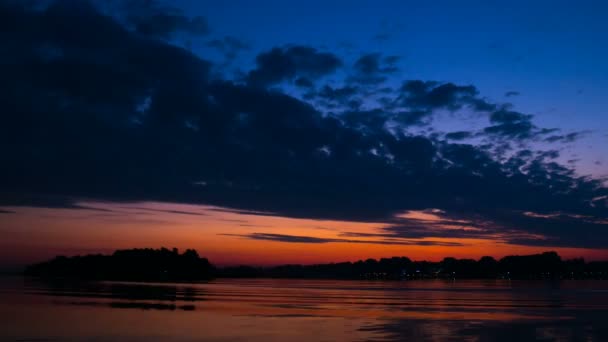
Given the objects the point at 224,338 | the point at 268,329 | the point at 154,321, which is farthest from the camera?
the point at 154,321

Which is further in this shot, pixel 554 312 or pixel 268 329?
pixel 554 312

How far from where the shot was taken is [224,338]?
92.1ft

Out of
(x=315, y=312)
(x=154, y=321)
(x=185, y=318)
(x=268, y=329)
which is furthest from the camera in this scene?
(x=315, y=312)

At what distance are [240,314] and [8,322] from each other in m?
15.2

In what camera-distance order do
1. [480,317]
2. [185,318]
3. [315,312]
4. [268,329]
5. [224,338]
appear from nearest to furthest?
[224,338] → [268,329] → [185,318] → [480,317] → [315,312]

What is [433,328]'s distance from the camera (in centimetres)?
3316

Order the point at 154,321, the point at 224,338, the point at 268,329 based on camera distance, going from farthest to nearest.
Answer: the point at 154,321 < the point at 268,329 < the point at 224,338

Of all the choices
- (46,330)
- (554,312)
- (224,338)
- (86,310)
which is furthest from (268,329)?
(554,312)

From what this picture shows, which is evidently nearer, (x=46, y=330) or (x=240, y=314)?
(x=46, y=330)

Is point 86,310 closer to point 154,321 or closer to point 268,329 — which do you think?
point 154,321

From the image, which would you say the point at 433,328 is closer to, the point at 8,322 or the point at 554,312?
the point at 554,312

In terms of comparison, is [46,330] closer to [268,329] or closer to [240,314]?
[268,329]

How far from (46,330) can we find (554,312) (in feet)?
124

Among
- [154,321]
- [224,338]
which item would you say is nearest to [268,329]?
[224,338]
